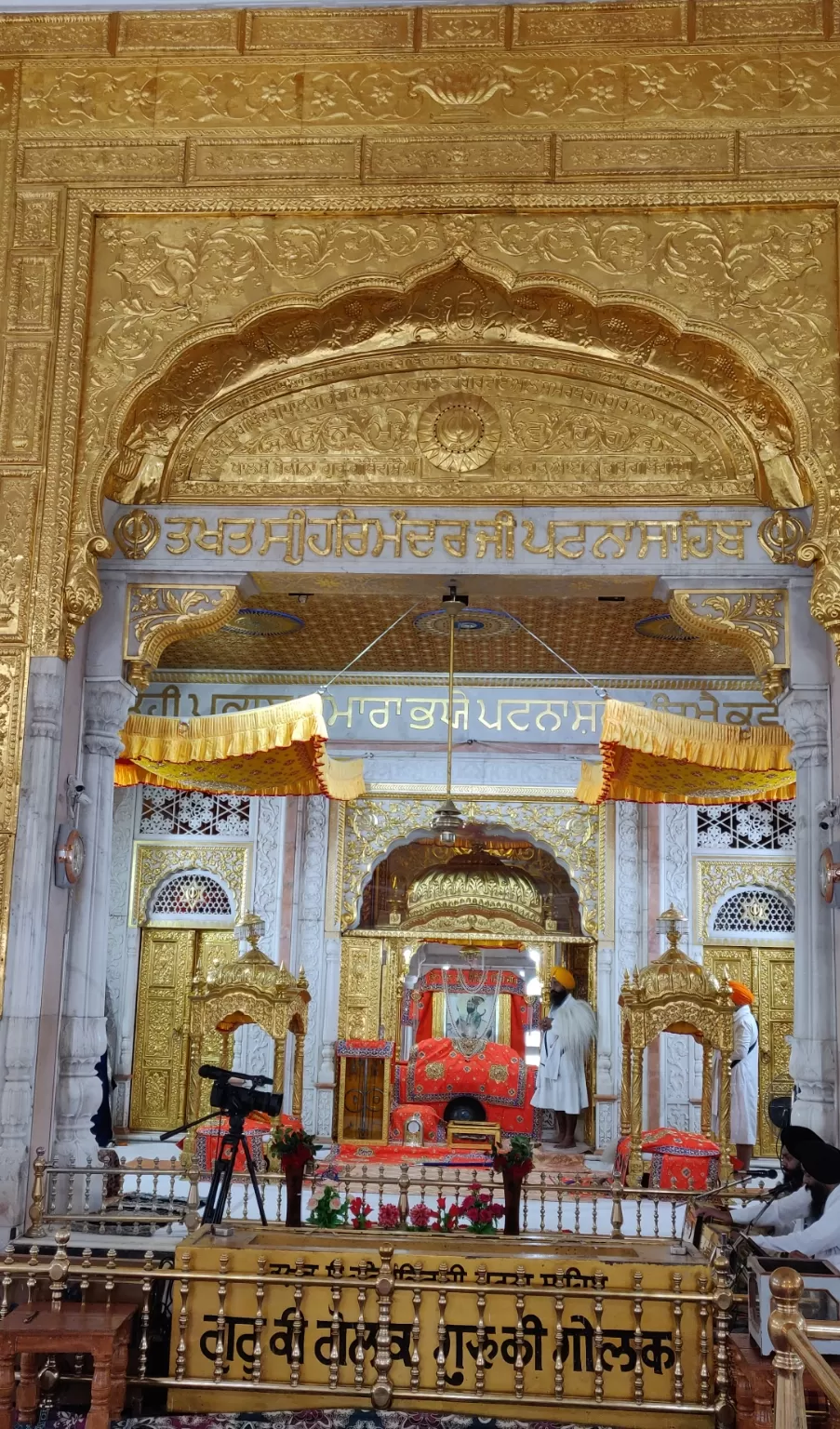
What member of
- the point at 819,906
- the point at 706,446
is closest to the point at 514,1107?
the point at 819,906

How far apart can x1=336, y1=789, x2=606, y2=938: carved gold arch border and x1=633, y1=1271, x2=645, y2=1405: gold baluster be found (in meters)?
6.05

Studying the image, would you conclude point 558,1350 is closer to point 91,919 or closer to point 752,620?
point 91,919

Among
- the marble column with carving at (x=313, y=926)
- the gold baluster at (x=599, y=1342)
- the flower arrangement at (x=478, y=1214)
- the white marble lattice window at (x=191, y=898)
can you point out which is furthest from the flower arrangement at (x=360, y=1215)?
the white marble lattice window at (x=191, y=898)

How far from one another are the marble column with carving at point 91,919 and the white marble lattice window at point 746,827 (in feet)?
18.7

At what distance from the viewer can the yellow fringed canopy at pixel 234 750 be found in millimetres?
7398

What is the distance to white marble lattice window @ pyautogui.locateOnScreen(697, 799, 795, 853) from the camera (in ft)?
33.9

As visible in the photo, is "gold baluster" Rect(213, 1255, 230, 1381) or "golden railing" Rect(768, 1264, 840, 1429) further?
"gold baluster" Rect(213, 1255, 230, 1381)

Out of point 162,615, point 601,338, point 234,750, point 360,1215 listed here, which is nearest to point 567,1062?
point 234,750

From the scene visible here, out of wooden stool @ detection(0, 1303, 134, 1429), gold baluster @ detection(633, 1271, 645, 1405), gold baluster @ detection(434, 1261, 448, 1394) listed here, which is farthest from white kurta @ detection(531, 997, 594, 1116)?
wooden stool @ detection(0, 1303, 134, 1429)

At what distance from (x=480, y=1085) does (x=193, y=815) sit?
318 centimetres

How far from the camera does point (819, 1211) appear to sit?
4828 millimetres

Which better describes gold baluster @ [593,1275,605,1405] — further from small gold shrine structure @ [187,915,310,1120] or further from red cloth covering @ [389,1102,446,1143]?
red cloth covering @ [389,1102,446,1143]

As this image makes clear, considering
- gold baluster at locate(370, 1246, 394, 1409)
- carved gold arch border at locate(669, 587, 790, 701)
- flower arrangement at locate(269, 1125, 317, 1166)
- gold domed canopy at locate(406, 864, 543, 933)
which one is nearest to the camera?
gold baluster at locate(370, 1246, 394, 1409)

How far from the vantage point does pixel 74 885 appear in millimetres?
5688
